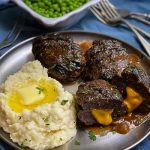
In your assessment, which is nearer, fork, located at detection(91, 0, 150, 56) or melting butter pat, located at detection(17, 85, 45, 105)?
melting butter pat, located at detection(17, 85, 45, 105)

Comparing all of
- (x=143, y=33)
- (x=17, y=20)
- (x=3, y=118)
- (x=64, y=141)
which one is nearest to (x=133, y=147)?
(x=64, y=141)

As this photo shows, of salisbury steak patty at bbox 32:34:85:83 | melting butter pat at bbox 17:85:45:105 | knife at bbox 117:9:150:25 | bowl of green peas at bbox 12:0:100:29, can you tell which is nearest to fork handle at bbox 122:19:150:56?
knife at bbox 117:9:150:25

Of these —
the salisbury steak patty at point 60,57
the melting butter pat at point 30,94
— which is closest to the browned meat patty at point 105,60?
the salisbury steak patty at point 60,57

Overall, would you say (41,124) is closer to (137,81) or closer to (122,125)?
(122,125)

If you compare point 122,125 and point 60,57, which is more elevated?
point 60,57

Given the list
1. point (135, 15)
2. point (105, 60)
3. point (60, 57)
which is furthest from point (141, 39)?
point (60, 57)

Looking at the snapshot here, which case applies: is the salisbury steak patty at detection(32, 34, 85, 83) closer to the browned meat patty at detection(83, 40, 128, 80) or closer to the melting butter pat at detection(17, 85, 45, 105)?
the browned meat patty at detection(83, 40, 128, 80)
